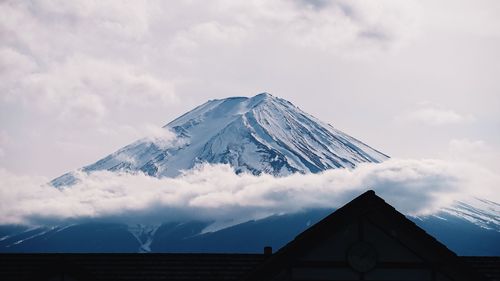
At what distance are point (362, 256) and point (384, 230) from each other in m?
0.83

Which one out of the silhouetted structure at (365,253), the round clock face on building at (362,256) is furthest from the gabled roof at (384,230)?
the round clock face on building at (362,256)

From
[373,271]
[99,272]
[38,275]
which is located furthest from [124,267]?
[373,271]

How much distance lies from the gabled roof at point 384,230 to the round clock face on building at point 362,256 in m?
0.55

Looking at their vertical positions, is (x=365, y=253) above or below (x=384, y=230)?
below

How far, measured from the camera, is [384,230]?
19.8 m

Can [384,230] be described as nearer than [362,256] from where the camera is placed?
No

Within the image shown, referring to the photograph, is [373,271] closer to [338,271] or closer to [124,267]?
[338,271]

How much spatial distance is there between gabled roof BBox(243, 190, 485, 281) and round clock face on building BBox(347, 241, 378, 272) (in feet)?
1.82

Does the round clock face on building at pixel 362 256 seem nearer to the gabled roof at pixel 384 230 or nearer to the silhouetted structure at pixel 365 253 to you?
the silhouetted structure at pixel 365 253

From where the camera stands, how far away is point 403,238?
19.8 m

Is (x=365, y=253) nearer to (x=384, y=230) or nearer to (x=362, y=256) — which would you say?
(x=362, y=256)

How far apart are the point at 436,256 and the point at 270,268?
4.01 m

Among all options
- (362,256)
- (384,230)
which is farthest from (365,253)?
(384,230)

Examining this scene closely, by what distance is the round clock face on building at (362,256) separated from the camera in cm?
1959
